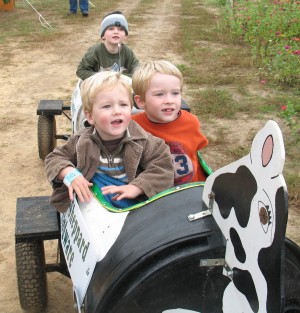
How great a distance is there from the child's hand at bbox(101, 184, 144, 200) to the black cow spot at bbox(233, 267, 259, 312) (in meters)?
0.63

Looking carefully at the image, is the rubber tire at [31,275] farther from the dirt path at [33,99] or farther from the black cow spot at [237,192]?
the black cow spot at [237,192]

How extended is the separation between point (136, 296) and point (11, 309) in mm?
1371

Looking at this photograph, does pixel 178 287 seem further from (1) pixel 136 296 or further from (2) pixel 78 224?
(2) pixel 78 224

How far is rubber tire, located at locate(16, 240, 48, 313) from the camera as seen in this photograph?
8.46 ft

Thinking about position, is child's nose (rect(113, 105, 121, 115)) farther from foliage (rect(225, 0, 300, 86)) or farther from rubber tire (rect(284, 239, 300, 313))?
foliage (rect(225, 0, 300, 86))

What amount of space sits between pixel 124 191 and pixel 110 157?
236mm

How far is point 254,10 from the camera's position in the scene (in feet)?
31.1

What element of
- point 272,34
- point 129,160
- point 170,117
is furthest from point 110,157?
point 272,34

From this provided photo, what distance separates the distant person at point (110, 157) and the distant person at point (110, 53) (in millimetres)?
2082

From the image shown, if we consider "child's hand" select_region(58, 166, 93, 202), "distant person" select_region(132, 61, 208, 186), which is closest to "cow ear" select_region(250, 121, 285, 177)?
"child's hand" select_region(58, 166, 93, 202)

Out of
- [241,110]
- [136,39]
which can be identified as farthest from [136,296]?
[136,39]

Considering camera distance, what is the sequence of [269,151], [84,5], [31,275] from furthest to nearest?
[84,5] → [31,275] → [269,151]

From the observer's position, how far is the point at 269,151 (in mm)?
1447

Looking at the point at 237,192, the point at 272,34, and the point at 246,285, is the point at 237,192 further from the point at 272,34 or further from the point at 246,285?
the point at 272,34
